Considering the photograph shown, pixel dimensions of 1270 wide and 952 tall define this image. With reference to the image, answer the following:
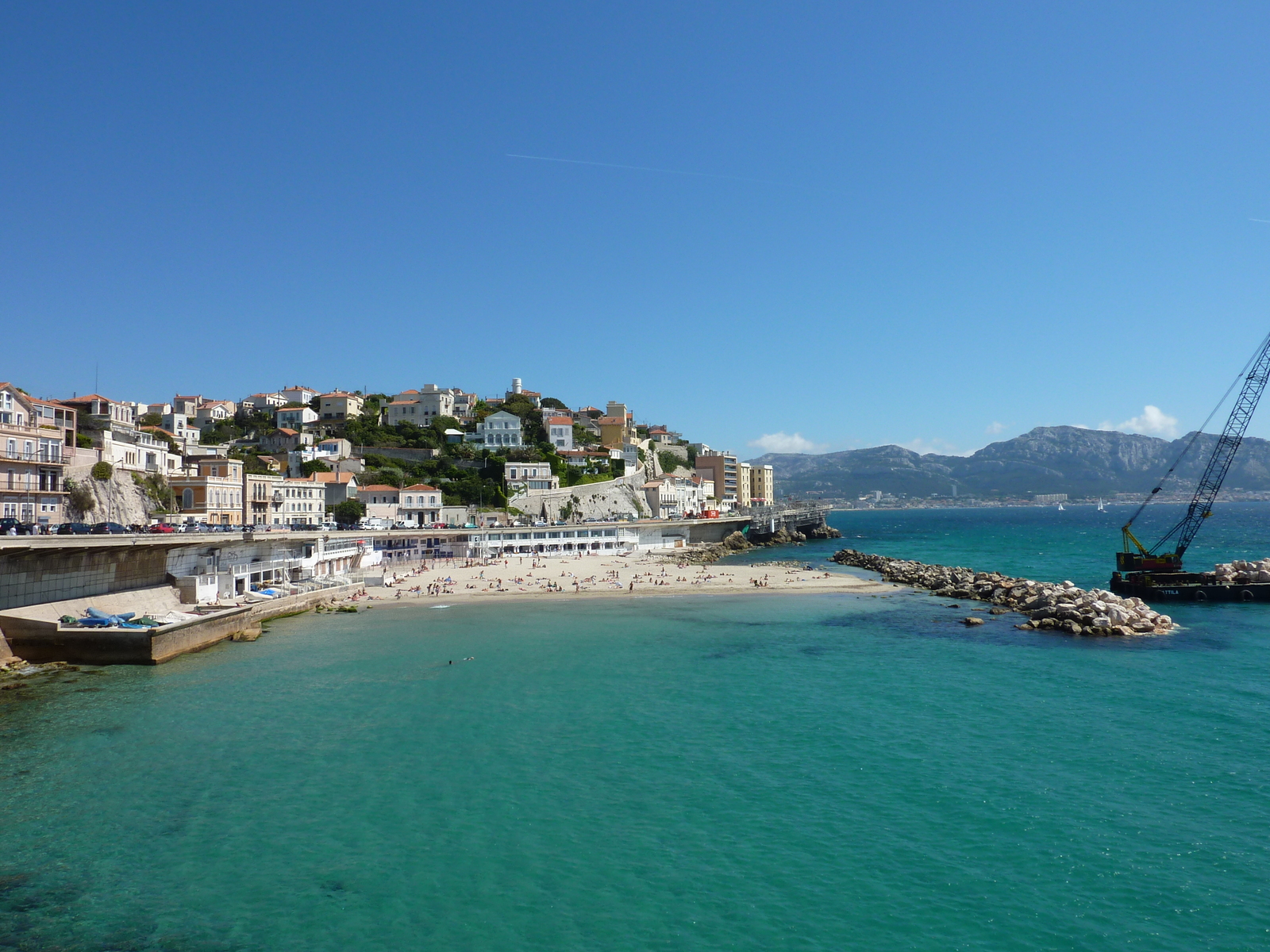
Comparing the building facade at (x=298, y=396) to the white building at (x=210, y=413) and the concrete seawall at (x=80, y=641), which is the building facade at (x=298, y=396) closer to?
the white building at (x=210, y=413)

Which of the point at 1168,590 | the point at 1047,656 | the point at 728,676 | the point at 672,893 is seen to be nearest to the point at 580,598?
the point at 728,676

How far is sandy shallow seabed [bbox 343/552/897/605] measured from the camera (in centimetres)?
4609

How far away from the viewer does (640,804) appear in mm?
14125

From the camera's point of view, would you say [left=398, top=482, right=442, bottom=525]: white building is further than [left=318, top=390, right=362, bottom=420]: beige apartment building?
No

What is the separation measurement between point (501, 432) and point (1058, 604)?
230 ft

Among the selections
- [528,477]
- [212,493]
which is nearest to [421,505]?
[528,477]

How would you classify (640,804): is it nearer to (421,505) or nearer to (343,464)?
(421,505)

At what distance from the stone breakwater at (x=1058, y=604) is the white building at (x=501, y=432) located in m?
55.3

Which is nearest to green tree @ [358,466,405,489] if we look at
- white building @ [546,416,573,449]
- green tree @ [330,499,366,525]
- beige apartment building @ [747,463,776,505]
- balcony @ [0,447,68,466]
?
green tree @ [330,499,366,525]

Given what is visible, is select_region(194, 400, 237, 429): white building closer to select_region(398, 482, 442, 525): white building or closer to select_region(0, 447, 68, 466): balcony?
select_region(398, 482, 442, 525): white building

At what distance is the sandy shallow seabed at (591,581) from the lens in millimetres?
46094

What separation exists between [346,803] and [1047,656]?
25081mm

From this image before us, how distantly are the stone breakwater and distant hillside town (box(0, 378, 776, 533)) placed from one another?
42.7 meters

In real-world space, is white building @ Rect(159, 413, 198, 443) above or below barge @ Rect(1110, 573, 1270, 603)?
above
